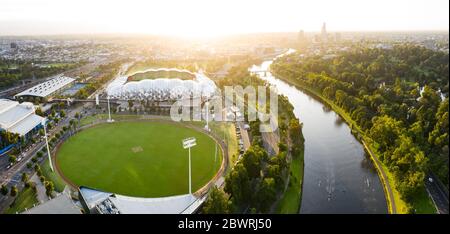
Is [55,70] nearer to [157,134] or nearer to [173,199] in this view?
[157,134]

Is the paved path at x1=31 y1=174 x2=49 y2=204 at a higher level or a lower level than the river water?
higher

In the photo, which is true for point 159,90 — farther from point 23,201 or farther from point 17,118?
point 23,201

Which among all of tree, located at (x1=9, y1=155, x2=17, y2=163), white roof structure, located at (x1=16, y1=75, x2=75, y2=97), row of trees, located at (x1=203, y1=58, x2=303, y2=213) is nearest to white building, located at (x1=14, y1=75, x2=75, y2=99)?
white roof structure, located at (x1=16, y1=75, x2=75, y2=97)

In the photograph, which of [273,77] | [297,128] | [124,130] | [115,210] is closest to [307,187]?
[297,128]

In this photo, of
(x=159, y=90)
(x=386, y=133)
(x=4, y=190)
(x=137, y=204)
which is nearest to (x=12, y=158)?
(x=4, y=190)

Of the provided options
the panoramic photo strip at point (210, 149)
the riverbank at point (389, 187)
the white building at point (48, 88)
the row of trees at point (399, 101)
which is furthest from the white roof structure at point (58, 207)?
the white building at point (48, 88)

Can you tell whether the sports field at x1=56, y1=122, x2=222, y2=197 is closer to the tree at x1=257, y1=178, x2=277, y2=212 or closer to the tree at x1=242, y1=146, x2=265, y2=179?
the tree at x1=242, y1=146, x2=265, y2=179

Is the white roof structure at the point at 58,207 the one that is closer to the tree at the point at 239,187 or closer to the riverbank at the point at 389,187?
the tree at the point at 239,187
